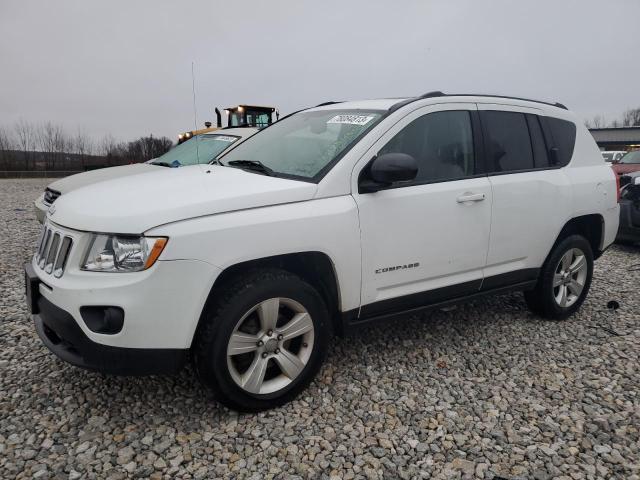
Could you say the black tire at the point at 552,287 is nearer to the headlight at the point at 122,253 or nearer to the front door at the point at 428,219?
the front door at the point at 428,219

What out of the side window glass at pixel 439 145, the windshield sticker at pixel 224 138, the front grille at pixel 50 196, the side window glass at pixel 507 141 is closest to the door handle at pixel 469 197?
the side window glass at pixel 439 145

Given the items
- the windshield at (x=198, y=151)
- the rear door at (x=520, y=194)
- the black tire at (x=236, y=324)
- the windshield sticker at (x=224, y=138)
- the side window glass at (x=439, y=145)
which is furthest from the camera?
the windshield sticker at (x=224, y=138)

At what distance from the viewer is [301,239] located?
2.64 metres

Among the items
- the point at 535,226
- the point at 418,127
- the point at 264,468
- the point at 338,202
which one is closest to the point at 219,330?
the point at 264,468

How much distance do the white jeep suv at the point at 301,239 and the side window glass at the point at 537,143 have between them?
0.01 m

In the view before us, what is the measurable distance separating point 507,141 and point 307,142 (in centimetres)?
159

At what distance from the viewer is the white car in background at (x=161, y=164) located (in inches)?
228

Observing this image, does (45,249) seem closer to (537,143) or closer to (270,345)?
(270,345)

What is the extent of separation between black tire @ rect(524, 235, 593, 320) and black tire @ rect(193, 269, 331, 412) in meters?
2.20

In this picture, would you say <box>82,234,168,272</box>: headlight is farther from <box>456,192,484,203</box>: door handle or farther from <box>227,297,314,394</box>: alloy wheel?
<box>456,192,484,203</box>: door handle

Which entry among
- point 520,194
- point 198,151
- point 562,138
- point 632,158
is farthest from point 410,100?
point 632,158

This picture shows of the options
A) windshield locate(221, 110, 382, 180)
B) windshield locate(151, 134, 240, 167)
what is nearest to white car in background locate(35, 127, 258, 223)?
windshield locate(151, 134, 240, 167)

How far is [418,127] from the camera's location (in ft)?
10.5

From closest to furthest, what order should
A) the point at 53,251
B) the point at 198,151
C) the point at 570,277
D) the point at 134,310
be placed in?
the point at 134,310, the point at 53,251, the point at 570,277, the point at 198,151
